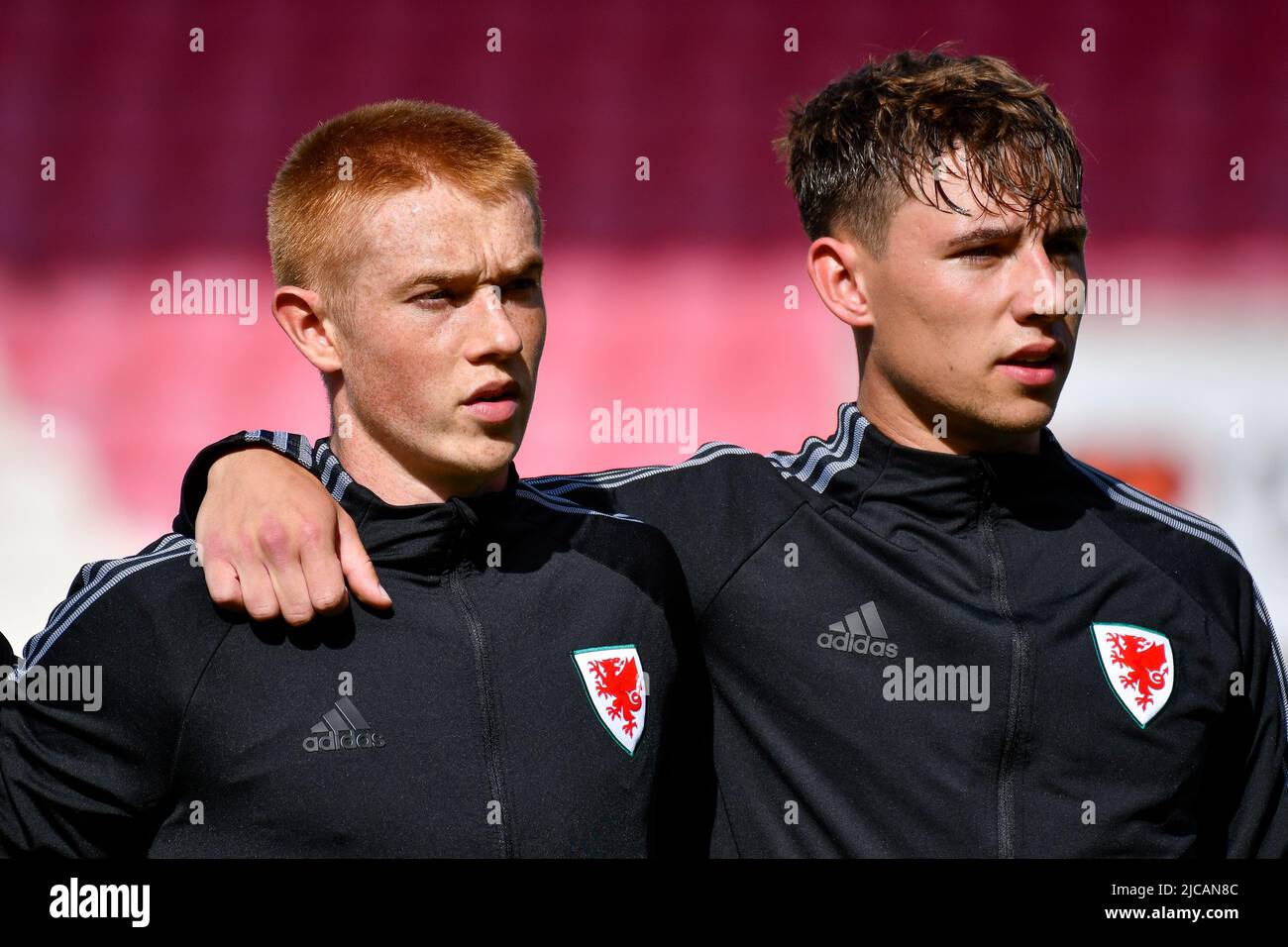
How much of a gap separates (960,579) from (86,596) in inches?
40.8

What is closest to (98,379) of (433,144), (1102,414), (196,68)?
(196,68)

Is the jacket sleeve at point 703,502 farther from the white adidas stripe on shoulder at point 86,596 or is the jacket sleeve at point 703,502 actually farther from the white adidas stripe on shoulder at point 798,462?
the white adidas stripe on shoulder at point 86,596

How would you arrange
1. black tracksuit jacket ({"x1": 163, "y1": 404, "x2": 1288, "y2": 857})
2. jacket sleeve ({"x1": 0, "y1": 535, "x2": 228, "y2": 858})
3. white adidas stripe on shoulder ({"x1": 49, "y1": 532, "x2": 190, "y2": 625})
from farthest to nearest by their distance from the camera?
black tracksuit jacket ({"x1": 163, "y1": 404, "x2": 1288, "y2": 857})
white adidas stripe on shoulder ({"x1": 49, "y1": 532, "x2": 190, "y2": 625})
jacket sleeve ({"x1": 0, "y1": 535, "x2": 228, "y2": 858})

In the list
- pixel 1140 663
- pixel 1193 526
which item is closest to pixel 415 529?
pixel 1140 663

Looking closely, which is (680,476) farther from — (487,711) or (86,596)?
(86,596)

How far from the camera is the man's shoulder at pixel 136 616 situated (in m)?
1.46

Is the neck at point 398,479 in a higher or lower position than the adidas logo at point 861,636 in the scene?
higher

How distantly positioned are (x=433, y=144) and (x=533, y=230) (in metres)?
0.16

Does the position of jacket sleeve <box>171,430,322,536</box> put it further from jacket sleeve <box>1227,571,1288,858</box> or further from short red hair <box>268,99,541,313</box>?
jacket sleeve <box>1227,571,1288,858</box>

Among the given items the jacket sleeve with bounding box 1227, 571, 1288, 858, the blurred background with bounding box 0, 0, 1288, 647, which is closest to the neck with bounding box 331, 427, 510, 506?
the jacket sleeve with bounding box 1227, 571, 1288, 858

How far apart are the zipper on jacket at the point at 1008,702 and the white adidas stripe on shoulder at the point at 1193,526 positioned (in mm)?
220

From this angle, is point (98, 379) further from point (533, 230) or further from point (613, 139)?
point (533, 230)

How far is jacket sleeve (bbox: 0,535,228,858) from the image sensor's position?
4.69 feet

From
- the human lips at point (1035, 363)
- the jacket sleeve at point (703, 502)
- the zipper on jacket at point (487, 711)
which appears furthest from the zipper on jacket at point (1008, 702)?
the zipper on jacket at point (487, 711)
